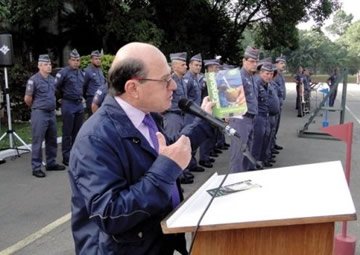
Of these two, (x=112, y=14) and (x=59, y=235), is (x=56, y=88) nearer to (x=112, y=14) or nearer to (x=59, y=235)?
(x=59, y=235)

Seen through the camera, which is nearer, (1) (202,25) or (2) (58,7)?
(2) (58,7)

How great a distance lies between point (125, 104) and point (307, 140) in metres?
10.2

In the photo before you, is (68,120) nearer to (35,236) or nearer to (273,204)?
(35,236)

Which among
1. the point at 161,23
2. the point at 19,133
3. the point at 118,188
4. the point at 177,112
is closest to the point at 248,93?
the point at 177,112

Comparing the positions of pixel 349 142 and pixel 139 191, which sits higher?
pixel 139 191

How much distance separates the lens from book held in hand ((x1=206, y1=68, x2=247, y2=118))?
335cm

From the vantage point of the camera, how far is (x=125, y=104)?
74.1 inches

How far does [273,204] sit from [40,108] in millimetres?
6296

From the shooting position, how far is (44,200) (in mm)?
5949

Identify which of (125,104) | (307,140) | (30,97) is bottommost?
(307,140)

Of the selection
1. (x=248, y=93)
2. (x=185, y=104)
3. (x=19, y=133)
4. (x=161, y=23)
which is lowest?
(x=19, y=133)

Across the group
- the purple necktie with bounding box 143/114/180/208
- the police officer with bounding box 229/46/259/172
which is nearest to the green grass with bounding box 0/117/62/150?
the police officer with bounding box 229/46/259/172

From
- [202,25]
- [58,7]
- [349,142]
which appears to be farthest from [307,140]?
[202,25]

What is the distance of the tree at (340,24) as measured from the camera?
371 ft
